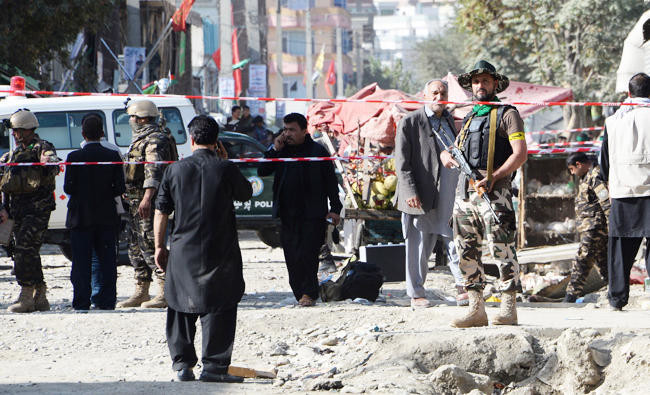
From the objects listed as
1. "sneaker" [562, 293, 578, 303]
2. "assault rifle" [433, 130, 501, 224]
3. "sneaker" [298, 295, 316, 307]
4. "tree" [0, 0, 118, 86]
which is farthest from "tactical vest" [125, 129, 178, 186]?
"tree" [0, 0, 118, 86]

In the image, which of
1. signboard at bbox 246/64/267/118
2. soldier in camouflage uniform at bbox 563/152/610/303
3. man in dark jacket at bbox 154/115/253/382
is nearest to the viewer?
man in dark jacket at bbox 154/115/253/382

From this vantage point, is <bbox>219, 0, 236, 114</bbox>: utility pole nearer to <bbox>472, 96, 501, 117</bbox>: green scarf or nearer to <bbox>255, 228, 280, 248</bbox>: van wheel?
<bbox>255, 228, 280, 248</bbox>: van wheel

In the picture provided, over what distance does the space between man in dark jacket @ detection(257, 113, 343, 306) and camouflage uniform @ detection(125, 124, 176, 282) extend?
3.18 ft

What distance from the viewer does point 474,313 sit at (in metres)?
7.26

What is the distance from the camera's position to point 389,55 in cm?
19562

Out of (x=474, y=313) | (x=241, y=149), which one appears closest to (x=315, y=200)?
(x=474, y=313)

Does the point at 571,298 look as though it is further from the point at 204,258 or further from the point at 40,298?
the point at 204,258

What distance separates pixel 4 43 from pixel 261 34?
1325 inches

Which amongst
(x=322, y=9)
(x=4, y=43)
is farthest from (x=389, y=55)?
(x=4, y=43)

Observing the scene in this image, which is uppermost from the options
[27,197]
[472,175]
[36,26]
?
[36,26]

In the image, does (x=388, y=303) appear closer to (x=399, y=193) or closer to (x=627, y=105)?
(x=399, y=193)

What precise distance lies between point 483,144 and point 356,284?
8.91 feet

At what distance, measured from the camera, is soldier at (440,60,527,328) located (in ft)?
23.1

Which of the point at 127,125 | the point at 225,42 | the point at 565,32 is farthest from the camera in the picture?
the point at 225,42
